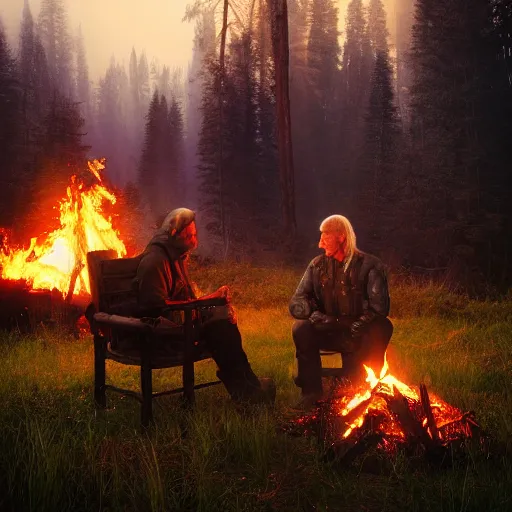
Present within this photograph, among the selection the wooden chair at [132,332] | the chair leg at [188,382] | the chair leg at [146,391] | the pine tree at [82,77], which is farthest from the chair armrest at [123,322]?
the pine tree at [82,77]

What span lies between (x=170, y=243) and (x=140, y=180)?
4660 centimetres

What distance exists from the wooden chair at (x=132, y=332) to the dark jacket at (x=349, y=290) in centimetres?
124

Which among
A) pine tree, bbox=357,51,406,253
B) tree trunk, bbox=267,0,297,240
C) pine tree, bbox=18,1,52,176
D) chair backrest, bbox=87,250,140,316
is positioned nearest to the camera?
chair backrest, bbox=87,250,140,316

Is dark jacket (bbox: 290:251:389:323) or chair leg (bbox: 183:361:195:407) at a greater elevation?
dark jacket (bbox: 290:251:389:323)

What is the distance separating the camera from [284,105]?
1995 centimetres

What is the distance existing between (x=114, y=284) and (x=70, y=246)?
495 centimetres

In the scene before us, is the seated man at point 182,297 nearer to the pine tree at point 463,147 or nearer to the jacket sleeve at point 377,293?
the jacket sleeve at point 377,293

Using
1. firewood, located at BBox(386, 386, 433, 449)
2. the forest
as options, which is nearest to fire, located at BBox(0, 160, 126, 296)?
the forest

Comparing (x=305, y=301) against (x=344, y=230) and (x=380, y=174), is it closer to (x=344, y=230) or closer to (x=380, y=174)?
(x=344, y=230)

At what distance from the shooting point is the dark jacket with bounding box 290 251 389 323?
203 inches

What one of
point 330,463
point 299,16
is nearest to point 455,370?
point 330,463

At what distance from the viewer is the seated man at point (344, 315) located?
5.13m

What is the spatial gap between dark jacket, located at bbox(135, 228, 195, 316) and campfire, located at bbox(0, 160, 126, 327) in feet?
14.5

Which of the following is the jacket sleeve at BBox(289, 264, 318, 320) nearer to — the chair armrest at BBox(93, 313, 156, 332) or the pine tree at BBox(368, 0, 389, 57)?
the chair armrest at BBox(93, 313, 156, 332)
